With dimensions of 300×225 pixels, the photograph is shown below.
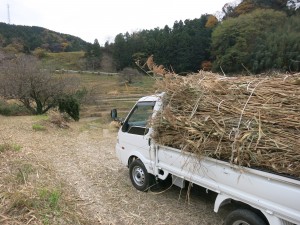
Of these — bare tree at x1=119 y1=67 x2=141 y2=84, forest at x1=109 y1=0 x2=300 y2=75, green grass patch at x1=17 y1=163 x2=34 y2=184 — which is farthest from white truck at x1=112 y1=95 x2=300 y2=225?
bare tree at x1=119 y1=67 x2=141 y2=84

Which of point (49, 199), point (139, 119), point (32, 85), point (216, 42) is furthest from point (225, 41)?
point (49, 199)

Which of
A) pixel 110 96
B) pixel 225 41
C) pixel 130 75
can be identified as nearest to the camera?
pixel 110 96

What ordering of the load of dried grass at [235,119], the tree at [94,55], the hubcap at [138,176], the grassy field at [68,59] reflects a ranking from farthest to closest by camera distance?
the grassy field at [68,59] → the tree at [94,55] → the hubcap at [138,176] → the load of dried grass at [235,119]

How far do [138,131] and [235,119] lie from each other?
85.1 inches

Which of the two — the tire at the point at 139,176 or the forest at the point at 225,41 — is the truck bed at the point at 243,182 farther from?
the forest at the point at 225,41

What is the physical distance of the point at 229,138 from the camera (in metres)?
3.36

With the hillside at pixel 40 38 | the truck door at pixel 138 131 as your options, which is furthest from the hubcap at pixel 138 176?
the hillside at pixel 40 38

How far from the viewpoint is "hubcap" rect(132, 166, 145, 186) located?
5.29 metres

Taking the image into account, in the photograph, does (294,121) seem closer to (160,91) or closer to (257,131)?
(257,131)

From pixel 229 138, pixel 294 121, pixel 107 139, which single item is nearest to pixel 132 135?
pixel 229 138

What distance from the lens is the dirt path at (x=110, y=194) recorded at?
4.44m

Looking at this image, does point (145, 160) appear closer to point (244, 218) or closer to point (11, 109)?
point (244, 218)

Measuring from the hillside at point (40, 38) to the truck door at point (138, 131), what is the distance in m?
59.9

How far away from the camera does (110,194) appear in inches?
210
